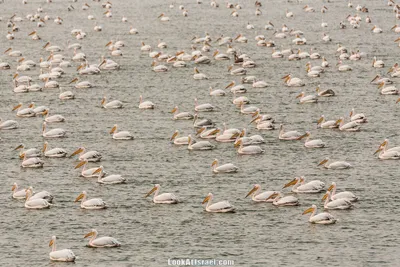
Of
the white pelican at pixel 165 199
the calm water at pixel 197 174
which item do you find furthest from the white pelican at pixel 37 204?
the white pelican at pixel 165 199

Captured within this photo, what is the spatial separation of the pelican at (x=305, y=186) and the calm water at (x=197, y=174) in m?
0.61

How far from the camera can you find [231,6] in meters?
135

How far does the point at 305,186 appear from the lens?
5525 cm

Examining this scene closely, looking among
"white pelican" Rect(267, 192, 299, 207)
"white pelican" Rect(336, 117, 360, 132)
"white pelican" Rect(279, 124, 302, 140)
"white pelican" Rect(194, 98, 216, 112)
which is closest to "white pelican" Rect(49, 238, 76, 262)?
"white pelican" Rect(267, 192, 299, 207)

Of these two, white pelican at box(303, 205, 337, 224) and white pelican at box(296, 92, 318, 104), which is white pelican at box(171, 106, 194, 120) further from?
white pelican at box(303, 205, 337, 224)

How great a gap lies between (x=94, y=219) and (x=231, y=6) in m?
86.2

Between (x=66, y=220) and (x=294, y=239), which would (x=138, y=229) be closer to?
(x=66, y=220)

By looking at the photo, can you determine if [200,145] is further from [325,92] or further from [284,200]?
[325,92]

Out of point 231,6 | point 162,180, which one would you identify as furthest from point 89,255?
point 231,6

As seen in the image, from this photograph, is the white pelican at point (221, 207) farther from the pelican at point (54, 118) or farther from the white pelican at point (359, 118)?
the pelican at point (54, 118)

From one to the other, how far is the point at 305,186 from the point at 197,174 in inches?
273

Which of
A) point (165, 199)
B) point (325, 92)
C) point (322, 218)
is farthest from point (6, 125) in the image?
point (322, 218)

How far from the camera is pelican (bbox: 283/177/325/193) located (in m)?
55.2

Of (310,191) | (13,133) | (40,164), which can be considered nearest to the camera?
(310,191)
